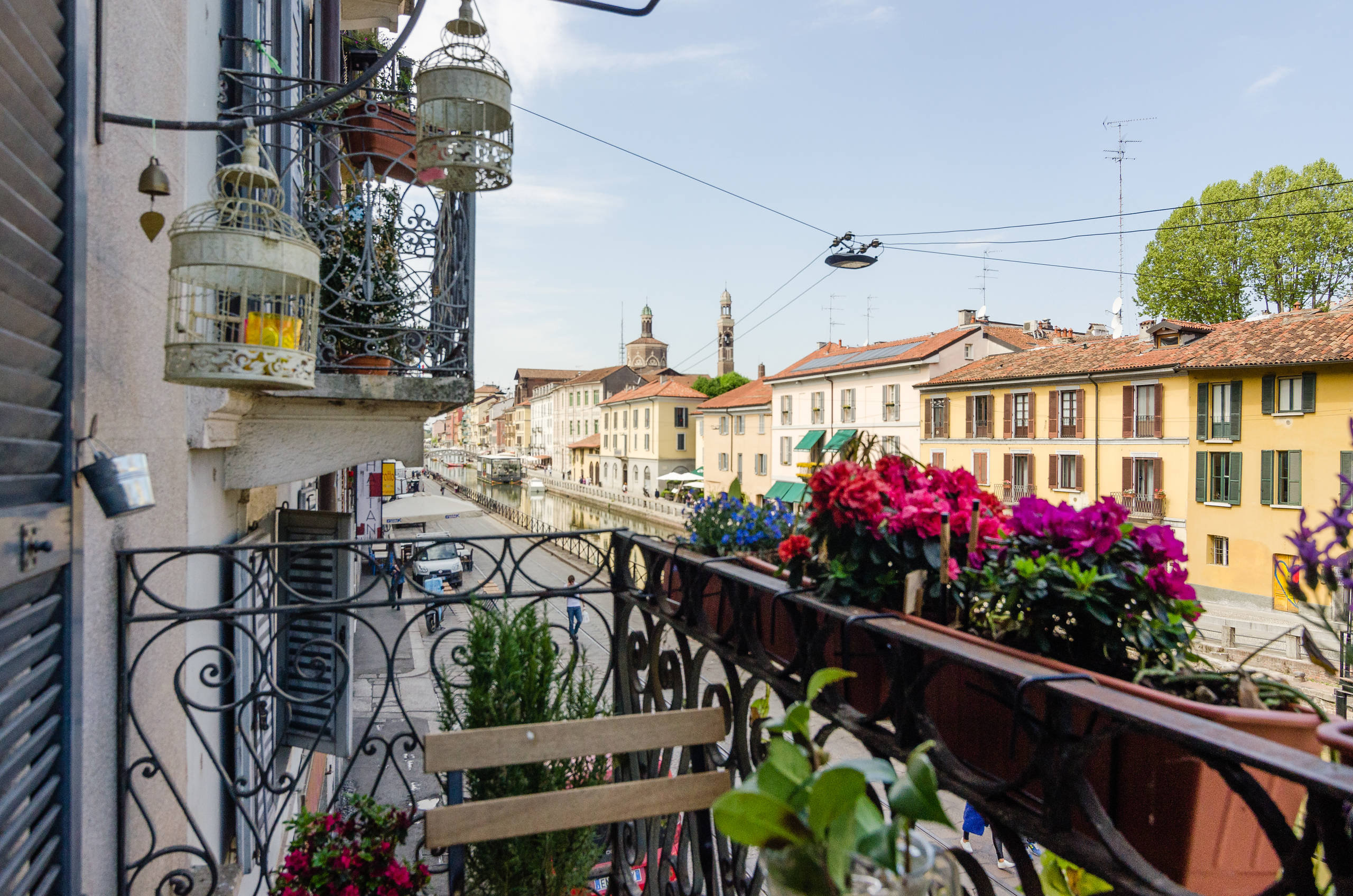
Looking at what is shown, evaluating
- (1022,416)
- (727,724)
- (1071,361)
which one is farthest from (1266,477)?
(727,724)

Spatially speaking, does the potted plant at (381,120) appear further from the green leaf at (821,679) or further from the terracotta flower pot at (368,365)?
the green leaf at (821,679)

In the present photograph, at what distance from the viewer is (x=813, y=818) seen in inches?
25.0

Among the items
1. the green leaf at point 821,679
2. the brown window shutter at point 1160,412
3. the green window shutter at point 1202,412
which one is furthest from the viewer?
the brown window shutter at point 1160,412

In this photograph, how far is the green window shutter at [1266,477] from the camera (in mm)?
20688

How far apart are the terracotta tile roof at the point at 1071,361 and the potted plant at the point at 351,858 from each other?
80.7 ft

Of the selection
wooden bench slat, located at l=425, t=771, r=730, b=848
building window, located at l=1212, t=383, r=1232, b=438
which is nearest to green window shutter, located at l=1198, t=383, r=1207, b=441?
building window, located at l=1212, t=383, r=1232, b=438

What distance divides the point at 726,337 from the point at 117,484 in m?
83.3

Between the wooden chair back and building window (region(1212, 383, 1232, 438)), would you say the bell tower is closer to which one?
building window (region(1212, 383, 1232, 438))

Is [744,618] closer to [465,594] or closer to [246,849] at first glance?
[465,594]

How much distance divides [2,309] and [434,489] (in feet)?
238

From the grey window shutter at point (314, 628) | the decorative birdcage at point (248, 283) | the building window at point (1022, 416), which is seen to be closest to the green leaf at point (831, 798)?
the decorative birdcage at point (248, 283)

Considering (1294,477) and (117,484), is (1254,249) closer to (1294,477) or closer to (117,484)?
(1294,477)


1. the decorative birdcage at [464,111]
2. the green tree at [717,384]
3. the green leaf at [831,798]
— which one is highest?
the green tree at [717,384]

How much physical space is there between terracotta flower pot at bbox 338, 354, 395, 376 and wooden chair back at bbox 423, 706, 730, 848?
8.40 feet
